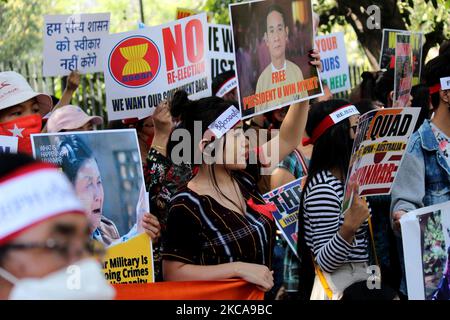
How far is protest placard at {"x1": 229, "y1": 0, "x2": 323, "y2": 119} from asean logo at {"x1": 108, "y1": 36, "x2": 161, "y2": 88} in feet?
4.72

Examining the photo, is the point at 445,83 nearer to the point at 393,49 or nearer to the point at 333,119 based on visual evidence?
the point at 333,119

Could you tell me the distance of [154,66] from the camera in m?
6.19

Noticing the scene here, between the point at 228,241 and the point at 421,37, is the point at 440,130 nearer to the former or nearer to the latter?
the point at 228,241

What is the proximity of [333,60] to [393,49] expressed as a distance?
1049 millimetres

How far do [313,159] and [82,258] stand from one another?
3.23 metres

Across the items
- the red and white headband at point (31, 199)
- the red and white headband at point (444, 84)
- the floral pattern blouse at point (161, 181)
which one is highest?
the red and white headband at point (31, 199)

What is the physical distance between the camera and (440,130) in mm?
4977

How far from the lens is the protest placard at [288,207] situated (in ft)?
17.8

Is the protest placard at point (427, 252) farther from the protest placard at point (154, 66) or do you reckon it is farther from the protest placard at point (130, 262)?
the protest placard at point (154, 66)

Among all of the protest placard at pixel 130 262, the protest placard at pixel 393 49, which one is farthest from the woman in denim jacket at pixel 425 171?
the protest placard at pixel 393 49

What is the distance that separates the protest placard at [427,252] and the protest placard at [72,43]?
13.1 feet

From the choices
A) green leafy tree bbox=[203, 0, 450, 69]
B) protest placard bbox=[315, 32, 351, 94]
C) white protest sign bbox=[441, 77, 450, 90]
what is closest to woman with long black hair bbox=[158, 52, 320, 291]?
white protest sign bbox=[441, 77, 450, 90]

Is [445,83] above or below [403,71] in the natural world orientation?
above

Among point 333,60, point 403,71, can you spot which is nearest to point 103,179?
point 403,71
